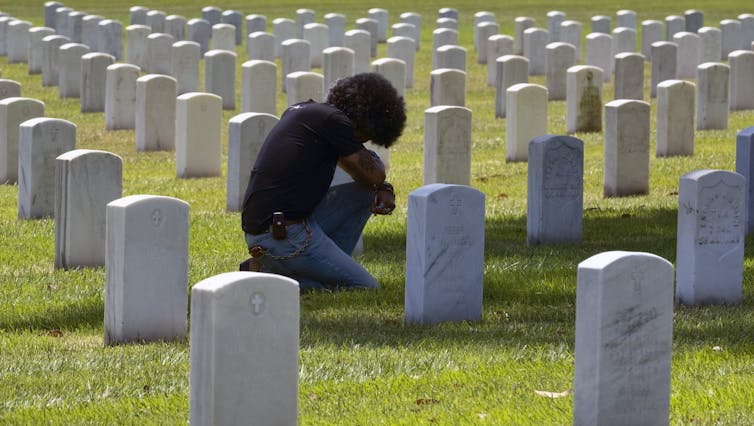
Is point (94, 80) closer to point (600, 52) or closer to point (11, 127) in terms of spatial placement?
point (11, 127)

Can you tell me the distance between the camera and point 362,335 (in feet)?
26.7

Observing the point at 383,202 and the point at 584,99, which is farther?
the point at 584,99

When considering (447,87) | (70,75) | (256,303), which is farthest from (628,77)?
(256,303)

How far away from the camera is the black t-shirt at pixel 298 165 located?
9164 mm

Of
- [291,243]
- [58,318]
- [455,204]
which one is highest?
[455,204]

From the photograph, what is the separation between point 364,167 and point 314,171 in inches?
11.8

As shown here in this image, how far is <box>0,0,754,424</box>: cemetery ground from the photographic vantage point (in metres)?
6.62

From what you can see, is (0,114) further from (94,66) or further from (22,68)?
(22,68)

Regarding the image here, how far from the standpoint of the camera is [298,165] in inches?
361

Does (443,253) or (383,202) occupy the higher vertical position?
(383,202)

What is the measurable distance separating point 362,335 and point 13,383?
1926 mm

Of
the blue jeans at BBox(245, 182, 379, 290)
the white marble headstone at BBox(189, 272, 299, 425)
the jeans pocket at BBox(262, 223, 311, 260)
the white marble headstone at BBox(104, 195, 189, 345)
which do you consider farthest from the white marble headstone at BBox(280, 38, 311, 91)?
the white marble headstone at BBox(189, 272, 299, 425)

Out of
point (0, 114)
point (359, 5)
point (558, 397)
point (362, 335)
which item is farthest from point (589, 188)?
point (359, 5)

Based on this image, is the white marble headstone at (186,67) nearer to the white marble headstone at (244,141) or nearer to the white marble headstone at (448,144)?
the white marble headstone at (448,144)
